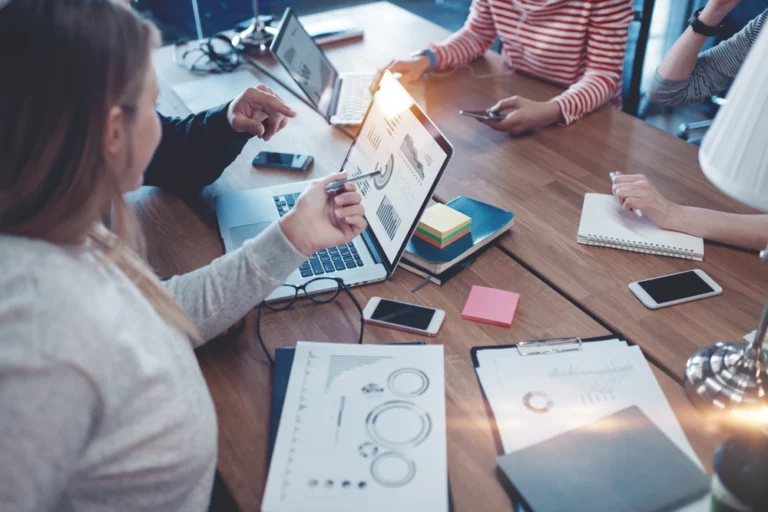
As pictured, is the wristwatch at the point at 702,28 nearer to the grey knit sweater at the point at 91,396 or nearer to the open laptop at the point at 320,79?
the open laptop at the point at 320,79

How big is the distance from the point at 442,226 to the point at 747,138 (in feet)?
1.76

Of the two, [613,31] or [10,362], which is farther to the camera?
[613,31]

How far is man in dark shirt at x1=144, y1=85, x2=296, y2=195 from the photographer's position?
1.36 m

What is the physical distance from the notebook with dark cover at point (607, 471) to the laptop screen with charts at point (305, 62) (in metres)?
1.14

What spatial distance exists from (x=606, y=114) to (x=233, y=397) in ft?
4.07

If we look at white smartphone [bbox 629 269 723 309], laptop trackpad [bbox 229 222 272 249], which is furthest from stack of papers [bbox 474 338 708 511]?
laptop trackpad [bbox 229 222 272 249]

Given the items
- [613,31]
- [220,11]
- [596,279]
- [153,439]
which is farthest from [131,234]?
[220,11]

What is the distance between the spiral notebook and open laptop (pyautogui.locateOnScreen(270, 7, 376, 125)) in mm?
678

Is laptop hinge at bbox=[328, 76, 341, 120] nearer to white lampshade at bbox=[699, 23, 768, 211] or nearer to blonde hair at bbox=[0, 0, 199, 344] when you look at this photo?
blonde hair at bbox=[0, 0, 199, 344]

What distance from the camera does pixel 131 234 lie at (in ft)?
2.70

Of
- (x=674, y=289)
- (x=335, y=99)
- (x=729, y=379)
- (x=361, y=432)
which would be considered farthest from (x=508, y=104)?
(x=361, y=432)

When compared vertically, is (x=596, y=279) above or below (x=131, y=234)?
below

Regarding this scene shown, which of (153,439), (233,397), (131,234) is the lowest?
(233,397)

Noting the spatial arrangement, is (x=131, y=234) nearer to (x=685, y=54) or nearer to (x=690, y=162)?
(x=690, y=162)
